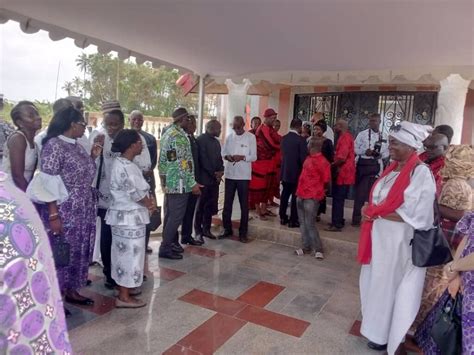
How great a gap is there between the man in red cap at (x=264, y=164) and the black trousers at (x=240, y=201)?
718 millimetres

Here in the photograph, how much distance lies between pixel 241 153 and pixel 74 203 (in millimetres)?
2695

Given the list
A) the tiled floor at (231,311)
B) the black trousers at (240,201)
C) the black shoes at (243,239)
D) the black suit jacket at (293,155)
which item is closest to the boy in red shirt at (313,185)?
the tiled floor at (231,311)

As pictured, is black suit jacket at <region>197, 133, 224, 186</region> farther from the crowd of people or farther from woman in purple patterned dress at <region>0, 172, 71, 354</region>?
woman in purple patterned dress at <region>0, 172, 71, 354</region>

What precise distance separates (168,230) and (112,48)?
2638 mm

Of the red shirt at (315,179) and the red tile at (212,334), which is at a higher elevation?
the red shirt at (315,179)

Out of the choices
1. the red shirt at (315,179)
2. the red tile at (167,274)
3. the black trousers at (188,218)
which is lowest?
the red tile at (167,274)

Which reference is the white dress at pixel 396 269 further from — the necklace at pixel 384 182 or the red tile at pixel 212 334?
the red tile at pixel 212 334

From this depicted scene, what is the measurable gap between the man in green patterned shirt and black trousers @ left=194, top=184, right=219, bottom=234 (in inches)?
30.4

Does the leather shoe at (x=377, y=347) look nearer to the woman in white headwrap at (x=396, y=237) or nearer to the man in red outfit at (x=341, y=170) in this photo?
the woman in white headwrap at (x=396, y=237)

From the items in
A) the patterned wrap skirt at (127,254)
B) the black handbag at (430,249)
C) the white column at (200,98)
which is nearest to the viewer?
the black handbag at (430,249)

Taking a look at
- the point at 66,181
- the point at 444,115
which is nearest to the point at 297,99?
the point at 444,115

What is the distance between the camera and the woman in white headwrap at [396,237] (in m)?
2.48

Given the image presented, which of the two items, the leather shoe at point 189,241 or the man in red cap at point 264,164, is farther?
the man in red cap at point 264,164

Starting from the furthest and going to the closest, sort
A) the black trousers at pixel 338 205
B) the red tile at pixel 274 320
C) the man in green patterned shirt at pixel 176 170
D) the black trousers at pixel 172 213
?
the black trousers at pixel 338 205 → the black trousers at pixel 172 213 → the man in green patterned shirt at pixel 176 170 → the red tile at pixel 274 320
